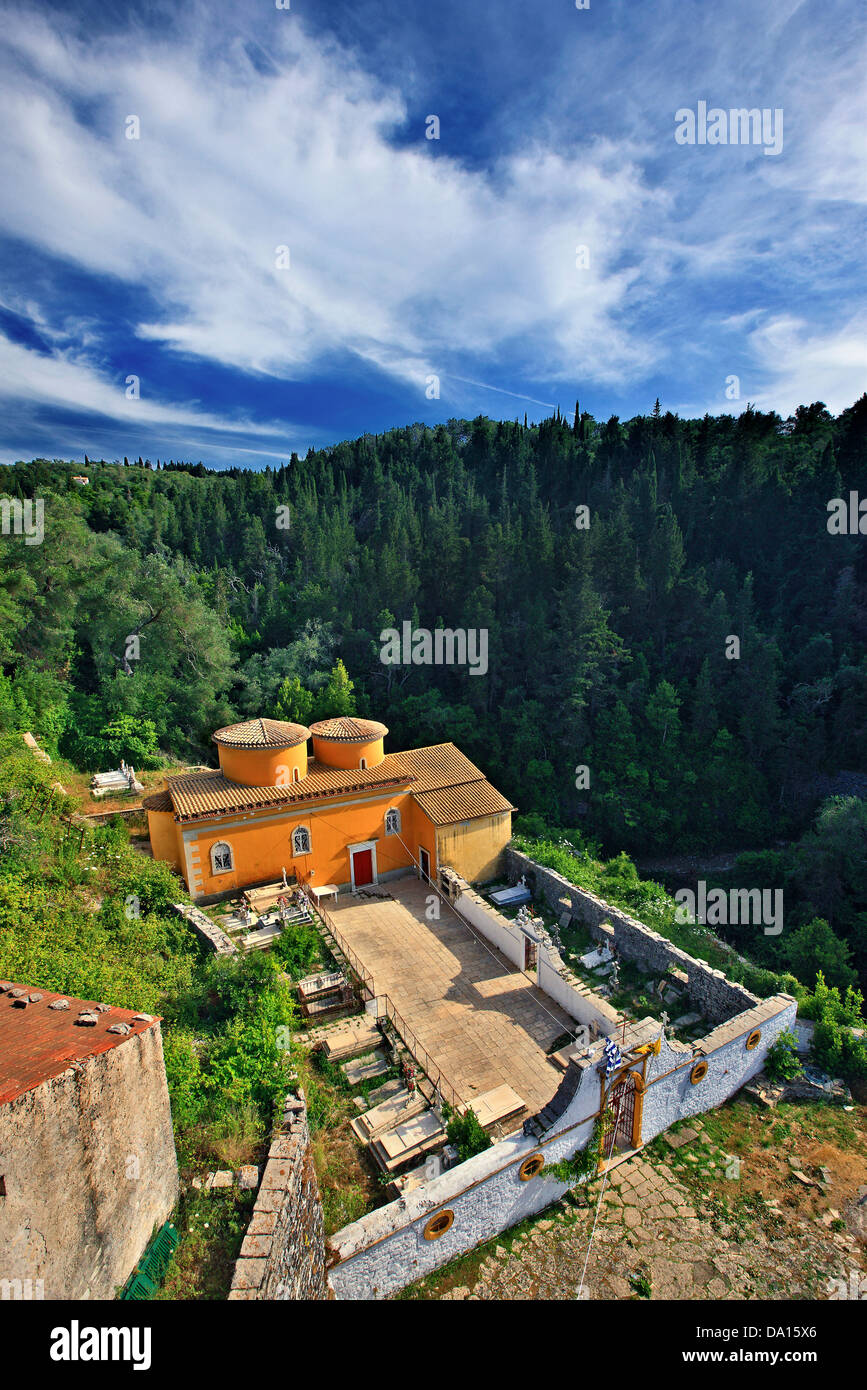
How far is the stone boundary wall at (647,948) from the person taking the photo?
13602 mm

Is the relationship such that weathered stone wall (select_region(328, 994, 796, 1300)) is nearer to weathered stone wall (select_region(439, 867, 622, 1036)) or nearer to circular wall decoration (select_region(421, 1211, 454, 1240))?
circular wall decoration (select_region(421, 1211, 454, 1240))

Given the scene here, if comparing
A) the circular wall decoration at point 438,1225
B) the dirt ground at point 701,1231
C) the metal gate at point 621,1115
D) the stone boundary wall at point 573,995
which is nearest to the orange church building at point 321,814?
the stone boundary wall at point 573,995

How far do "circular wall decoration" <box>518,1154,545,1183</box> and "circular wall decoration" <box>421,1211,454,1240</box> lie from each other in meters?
1.28

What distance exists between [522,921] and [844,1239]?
7.97 metres

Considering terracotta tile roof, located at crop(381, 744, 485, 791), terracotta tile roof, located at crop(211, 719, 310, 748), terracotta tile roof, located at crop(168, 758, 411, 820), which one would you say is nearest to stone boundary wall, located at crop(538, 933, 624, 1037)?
terracotta tile roof, located at crop(381, 744, 485, 791)

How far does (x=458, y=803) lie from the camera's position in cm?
2009

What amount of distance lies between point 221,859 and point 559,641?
23536mm

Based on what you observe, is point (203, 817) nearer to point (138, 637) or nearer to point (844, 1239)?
point (844, 1239)

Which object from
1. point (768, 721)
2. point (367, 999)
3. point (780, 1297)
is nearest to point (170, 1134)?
point (367, 999)

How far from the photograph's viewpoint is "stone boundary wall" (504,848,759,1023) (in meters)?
13.6

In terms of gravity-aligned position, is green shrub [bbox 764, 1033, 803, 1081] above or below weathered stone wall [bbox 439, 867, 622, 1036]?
below

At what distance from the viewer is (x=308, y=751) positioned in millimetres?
21656

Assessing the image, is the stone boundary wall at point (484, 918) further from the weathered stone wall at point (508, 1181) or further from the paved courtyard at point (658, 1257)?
the paved courtyard at point (658, 1257)

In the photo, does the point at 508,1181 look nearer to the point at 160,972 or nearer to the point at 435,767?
the point at 160,972
